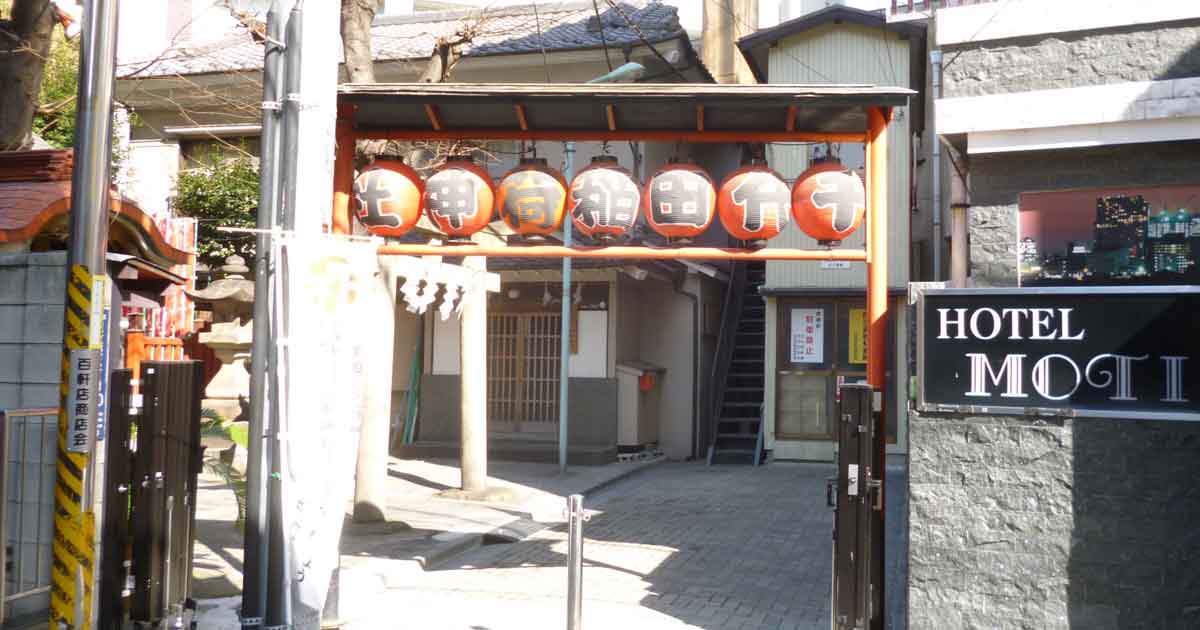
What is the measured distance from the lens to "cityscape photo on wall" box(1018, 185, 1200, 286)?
710cm

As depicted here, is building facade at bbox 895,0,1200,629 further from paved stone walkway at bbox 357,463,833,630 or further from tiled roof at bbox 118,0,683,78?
tiled roof at bbox 118,0,683,78

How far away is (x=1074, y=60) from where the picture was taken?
7512mm

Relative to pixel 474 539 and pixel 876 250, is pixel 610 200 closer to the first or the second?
pixel 876 250

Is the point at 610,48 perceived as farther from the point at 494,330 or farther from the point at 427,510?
the point at 427,510

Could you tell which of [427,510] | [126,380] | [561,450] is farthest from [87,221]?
[561,450]

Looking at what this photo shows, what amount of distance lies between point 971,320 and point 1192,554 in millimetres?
2016

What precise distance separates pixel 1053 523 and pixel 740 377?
55.2ft

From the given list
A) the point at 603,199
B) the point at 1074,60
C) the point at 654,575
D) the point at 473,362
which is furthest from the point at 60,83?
the point at 1074,60

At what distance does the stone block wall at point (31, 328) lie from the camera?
336 inches

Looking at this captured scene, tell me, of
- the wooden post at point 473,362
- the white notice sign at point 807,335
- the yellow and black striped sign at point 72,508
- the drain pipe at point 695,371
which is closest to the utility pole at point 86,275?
the yellow and black striped sign at point 72,508

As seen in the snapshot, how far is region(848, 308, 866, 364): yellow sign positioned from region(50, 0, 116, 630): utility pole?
1615 centimetres

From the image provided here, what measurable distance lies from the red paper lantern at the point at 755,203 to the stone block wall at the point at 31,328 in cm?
559

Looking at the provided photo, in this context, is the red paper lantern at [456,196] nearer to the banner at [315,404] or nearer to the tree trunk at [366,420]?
the banner at [315,404]

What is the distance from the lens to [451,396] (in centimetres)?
2198
